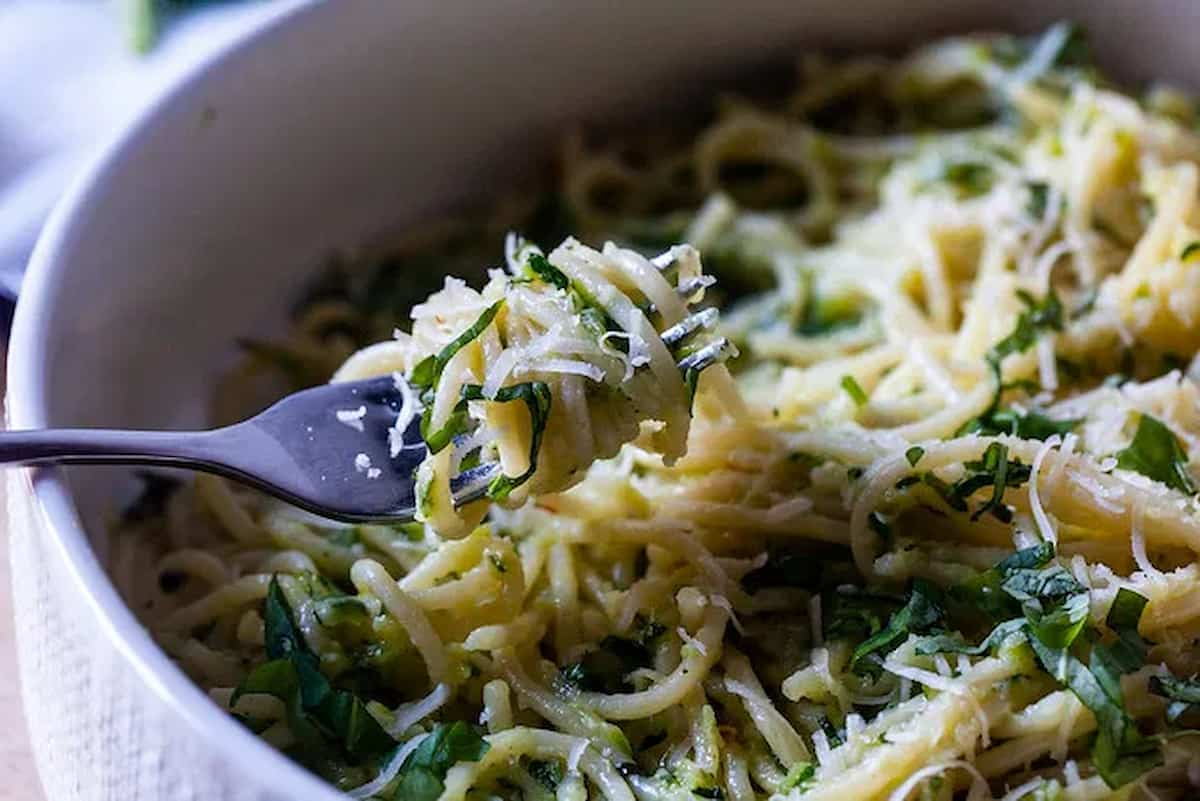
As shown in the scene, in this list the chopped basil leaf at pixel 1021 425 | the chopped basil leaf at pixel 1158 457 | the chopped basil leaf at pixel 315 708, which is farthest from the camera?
the chopped basil leaf at pixel 1021 425

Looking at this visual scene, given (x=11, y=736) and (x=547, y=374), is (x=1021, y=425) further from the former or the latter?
(x=11, y=736)

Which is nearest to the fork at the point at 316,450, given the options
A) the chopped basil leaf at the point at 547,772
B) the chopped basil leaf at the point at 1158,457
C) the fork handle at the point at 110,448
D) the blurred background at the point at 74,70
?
the fork handle at the point at 110,448

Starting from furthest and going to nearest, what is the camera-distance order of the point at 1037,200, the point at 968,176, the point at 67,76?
the point at 67,76 → the point at 968,176 → the point at 1037,200

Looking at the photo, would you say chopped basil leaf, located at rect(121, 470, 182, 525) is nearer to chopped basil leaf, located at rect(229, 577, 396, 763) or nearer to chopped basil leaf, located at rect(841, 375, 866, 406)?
chopped basil leaf, located at rect(229, 577, 396, 763)

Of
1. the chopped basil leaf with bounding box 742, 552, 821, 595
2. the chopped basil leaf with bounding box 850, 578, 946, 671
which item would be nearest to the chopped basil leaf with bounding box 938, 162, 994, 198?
the chopped basil leaf with bounding box 742, 552, 821, 595

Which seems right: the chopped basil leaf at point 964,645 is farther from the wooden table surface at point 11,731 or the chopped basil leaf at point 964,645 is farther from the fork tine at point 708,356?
the wooden table surface at point 11,731

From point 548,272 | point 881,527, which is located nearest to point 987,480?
point 881,527

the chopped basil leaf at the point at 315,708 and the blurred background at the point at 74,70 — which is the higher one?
the blurred background at the point at 74,70
